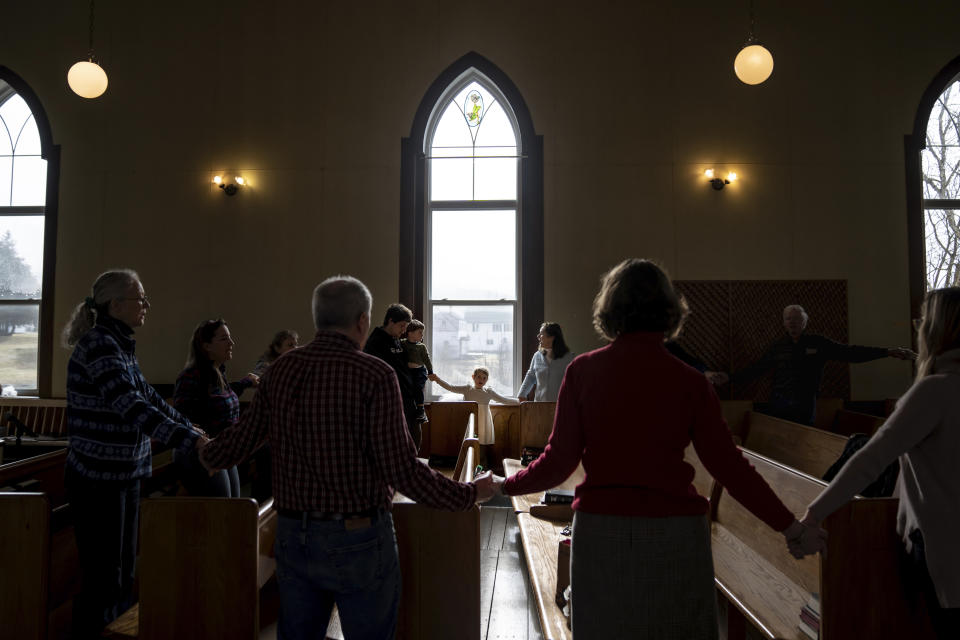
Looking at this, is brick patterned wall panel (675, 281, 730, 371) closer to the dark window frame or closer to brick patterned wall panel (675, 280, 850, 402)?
brick patterned wall panel (675, 280, 850, 402)

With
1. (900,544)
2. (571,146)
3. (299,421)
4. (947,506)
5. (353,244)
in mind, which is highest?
(571,146)

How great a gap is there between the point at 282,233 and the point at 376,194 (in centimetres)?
103

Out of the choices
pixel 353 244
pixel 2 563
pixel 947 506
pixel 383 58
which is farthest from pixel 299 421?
pixel 383 58

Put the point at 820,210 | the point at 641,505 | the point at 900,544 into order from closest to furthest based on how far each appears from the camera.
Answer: the point at 641,505 < the point at 900,544 < the point at 820,210

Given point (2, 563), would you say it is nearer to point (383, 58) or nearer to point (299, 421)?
point (299, 421)

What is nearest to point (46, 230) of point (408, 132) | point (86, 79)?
point (86, 79)

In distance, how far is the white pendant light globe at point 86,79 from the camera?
4.10 meters

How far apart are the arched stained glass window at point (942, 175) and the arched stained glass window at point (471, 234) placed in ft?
13.5

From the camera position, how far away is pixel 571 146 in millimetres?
5496

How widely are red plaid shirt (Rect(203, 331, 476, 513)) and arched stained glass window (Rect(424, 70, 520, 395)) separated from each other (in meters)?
4.36

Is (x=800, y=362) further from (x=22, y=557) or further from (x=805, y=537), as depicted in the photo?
(x=22, y=557)

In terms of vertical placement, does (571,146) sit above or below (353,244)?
above

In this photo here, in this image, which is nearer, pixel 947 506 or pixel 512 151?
pixel 947 506

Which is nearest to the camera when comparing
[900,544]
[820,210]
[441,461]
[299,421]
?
[299,421]
